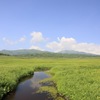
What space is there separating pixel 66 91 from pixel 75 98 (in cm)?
328

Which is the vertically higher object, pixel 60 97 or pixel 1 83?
pixel 1 83

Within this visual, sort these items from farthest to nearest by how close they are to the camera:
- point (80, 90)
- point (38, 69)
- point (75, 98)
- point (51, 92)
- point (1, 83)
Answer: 1. point (38, 69)
2. point (51, 92)
3. point (1, 83)
4. point (80, 90)
5. point (75, 98)

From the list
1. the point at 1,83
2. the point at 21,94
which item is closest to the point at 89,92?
the point at 21,94

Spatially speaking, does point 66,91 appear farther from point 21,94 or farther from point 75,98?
point 21,94

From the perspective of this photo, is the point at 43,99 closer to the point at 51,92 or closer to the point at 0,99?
the point at 51,92

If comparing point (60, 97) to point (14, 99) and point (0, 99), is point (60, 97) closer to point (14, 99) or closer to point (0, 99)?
point (14, 99)

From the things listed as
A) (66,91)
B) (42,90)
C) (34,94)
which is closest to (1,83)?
(34,94)

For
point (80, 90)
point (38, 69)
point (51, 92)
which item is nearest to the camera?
point (80, 90)

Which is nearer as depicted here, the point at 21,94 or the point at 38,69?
the point at 21,94

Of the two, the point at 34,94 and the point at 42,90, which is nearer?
the point at 34,94

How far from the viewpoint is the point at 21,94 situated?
25.4 meters

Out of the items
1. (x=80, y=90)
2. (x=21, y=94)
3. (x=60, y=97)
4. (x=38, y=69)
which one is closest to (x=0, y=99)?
(x=21, y=94)

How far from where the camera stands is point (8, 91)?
23906 mm

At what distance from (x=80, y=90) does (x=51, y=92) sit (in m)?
5.39
